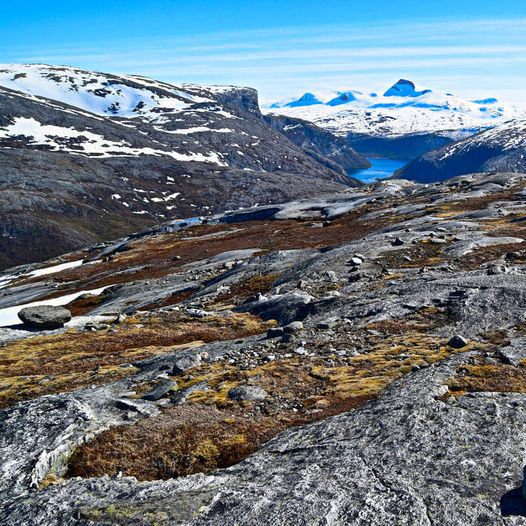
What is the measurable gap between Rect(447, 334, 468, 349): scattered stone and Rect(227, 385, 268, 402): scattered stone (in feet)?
22.7

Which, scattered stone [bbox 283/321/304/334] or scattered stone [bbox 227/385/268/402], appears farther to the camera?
scattered stone [bbox 283/321/304/334]

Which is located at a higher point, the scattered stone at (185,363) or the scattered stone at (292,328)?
the scattered stone at (292,328)

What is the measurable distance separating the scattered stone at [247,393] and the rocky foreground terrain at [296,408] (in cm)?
7

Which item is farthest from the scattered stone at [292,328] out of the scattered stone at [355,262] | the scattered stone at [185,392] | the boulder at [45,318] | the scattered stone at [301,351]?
the boulder at [45,318]

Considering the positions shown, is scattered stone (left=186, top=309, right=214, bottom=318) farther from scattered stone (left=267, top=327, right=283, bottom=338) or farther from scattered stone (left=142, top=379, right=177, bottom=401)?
scattered stone (left=142, top=379, right=177, bottom=401)

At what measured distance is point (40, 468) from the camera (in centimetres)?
1104

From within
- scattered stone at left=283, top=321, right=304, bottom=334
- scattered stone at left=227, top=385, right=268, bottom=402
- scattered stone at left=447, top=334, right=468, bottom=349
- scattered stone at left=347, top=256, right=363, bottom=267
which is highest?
scattered stone at left=447, top=334, right=468, bottom=349

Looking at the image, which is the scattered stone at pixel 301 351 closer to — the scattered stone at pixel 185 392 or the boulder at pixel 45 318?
the scattered stone at pixel 185 392

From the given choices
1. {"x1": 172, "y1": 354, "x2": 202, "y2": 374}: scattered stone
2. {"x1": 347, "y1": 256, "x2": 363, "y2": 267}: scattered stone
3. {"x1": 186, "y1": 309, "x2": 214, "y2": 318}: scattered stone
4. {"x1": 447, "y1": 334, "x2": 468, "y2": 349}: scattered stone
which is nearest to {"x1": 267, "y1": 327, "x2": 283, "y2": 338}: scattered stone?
{"x1": 172, "y1": 354, "x2": 202, "y2": 374}: scattered stone

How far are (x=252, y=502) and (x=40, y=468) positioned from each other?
579 centimetres

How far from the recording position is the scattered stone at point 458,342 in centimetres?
1561

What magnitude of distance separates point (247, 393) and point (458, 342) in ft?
25.1

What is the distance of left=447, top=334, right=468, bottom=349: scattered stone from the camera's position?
1561 cm

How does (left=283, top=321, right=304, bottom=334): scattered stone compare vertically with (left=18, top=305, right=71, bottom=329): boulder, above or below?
above
